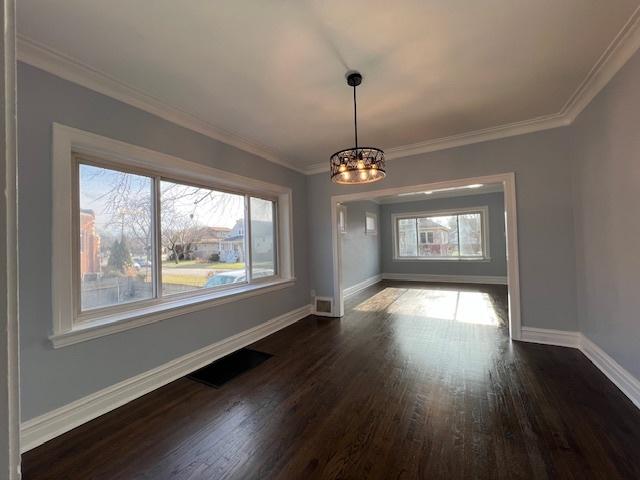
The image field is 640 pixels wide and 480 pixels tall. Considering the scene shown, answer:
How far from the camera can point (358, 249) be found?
6.92 metres

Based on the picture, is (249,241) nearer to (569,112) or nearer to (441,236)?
(569,112)

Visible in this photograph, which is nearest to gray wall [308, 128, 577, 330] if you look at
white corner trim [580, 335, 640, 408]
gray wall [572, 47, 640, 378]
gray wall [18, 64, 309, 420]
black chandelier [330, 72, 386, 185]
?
gray wall [572, 47, 640, 378]

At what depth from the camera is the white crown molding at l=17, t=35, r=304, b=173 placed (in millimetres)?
1839

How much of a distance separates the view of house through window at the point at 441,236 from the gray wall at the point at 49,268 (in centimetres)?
661

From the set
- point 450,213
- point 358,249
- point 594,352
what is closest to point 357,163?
point 594,352

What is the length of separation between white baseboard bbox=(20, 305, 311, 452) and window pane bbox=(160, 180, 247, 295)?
2.23 feet

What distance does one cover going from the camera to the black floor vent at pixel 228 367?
2578mm

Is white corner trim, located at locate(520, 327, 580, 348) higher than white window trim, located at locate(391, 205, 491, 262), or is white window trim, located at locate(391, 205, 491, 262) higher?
white window trim, located at locate(391, 205, 491, 262)

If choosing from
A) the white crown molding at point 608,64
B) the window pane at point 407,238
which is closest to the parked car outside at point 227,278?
the white crown molding at point 608,64

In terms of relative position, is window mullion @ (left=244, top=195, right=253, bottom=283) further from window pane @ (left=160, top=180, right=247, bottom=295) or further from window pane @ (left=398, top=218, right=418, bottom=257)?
window pane @ (left=398, top=218, right=418, bottom=257)

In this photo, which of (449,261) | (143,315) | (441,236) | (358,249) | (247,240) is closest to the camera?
(143,315)

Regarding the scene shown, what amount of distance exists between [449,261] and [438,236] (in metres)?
0.76

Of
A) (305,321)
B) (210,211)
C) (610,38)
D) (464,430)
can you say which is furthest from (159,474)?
(610,38)

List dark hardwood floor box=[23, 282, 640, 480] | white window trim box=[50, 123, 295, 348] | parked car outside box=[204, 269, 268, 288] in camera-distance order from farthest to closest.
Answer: parked car outside box=[204, 269, 268, 288]
white window trim box=[50, 123, 295, 348]
dark hardwood floor box=[23, 282, 640, 480]
